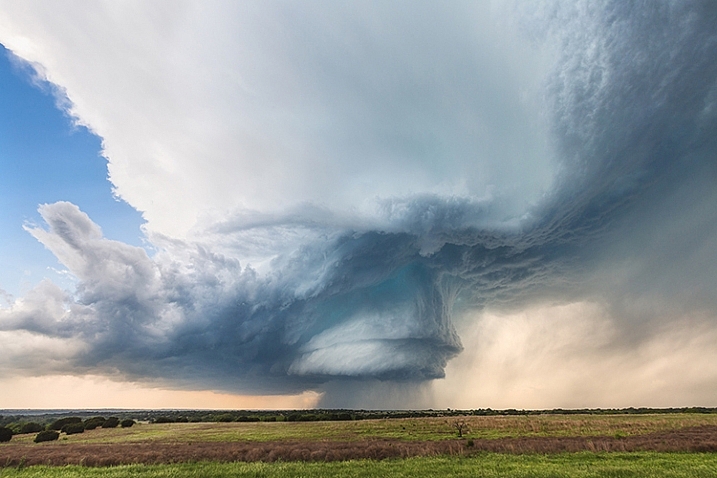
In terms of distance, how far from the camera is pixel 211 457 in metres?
40.6

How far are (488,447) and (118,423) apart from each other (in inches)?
4804

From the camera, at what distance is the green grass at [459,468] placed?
28125mm

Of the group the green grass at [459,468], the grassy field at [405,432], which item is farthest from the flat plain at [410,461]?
the grassy field at [405,432]

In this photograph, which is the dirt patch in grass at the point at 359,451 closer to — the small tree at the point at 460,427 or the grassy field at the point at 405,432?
the small tree at the point at 460,427

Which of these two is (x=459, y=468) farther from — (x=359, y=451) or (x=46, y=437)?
(x=46, y=437)

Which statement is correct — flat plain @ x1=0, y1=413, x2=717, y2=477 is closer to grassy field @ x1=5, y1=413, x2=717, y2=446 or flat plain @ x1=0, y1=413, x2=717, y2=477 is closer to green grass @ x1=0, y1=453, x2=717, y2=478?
green grass @ x1=0, y1=453, x2=717, y2=478

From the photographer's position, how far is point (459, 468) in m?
30.8

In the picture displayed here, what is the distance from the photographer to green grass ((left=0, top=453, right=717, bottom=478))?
2812 centimetres

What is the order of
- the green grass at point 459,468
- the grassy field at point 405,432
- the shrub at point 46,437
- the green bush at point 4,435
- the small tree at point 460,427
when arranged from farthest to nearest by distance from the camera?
the green bush at point 4,435, the shrub at point 46,437, the grassy field at point 405,432, the small tree at point 460,427, the green grass at point 459,468

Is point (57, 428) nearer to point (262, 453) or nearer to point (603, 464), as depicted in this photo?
point (262, 453)

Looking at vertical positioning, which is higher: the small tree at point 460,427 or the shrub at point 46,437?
the small tree at point 460,427

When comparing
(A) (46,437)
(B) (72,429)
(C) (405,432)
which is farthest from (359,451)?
(B) (72,429)

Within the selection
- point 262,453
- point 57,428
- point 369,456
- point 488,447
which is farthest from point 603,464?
point 57,428

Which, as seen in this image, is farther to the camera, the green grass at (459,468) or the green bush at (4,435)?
the green bush at (4,435)
